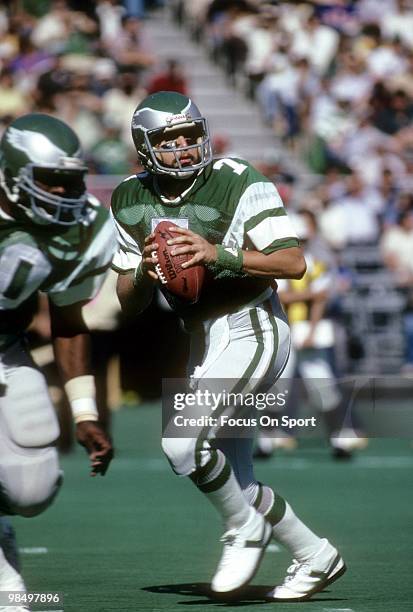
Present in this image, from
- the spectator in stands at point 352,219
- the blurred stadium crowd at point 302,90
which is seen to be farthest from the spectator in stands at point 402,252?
the spectator in stands at point 352,219

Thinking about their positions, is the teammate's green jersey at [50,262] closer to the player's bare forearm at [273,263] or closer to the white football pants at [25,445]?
the white football pants at [25,445]

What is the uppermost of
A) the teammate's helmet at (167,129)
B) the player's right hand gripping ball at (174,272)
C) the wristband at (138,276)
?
the teammate's helmet at (167,129)

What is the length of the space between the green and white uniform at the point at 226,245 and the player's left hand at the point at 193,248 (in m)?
0.17

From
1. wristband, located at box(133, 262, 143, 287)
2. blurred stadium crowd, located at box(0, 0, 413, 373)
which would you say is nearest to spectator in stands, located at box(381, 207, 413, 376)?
blurred stadium crowd, located at box(0, 0, 413, 373)

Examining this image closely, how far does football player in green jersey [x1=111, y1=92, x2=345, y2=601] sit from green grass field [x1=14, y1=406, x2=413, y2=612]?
0.18 m

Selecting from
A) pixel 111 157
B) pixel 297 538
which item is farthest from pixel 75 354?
pixel 111 157

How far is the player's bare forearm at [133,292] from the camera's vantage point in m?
4.79

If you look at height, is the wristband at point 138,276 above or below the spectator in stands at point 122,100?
above

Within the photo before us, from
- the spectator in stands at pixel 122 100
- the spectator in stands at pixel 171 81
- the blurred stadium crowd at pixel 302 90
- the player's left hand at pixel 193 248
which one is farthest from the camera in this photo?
the spectator in stands at pixel 171 81

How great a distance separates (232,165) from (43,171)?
885 millimetres

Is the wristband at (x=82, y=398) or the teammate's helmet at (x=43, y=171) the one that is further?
the wristband at (x=82, y=398)

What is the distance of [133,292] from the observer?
190 inches

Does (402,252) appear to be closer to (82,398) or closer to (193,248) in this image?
(193,248)

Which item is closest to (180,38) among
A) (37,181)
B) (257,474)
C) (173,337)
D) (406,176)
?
(406,176)
